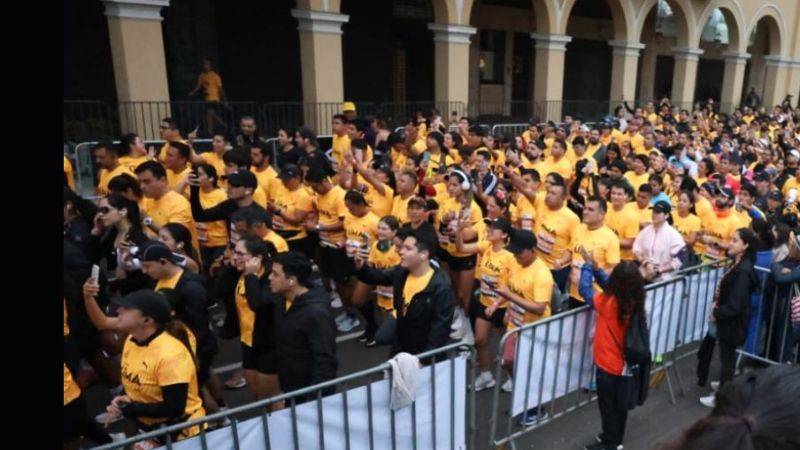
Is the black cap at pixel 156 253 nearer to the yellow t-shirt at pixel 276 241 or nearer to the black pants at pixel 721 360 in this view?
the yellow t-shirt at pixel 276 241

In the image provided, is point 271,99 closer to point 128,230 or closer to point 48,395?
point 128,230

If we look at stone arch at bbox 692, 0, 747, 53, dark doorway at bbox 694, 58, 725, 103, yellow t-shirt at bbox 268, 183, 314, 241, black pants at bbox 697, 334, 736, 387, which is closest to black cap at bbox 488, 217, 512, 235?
black pants at bbox 697, 334, 736, 387

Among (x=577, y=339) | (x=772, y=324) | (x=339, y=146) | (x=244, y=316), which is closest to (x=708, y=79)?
(x=339, y=146)

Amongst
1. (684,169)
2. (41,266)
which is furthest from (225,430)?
(684,169)

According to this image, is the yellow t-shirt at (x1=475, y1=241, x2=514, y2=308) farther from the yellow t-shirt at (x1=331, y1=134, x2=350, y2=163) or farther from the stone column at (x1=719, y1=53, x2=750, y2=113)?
the stone column at (x1=719, y1=53, x2=750, y2=113)

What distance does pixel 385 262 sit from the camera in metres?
5.71

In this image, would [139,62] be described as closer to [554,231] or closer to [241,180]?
[241,180]

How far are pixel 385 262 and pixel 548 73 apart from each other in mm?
15319

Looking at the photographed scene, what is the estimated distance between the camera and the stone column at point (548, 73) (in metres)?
19.0

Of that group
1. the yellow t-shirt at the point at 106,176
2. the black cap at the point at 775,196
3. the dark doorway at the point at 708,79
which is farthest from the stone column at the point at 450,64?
the dark doorway at the point at 708,79

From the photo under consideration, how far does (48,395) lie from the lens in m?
1.40

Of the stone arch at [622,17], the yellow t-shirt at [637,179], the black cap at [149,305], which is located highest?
the stone arch at [622,17]

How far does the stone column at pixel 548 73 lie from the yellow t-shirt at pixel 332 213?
46.4 ft

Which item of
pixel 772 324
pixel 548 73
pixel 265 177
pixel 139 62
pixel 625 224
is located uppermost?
pixel 139 62
